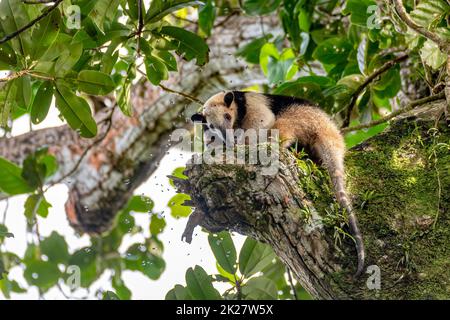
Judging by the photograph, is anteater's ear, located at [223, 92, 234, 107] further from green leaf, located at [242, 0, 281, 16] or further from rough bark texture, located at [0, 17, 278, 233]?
rough bark texture, located at [0, 17, 278, 233]

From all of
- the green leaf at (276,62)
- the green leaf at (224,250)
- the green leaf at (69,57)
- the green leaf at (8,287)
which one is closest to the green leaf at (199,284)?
the green leaf at (224,250)

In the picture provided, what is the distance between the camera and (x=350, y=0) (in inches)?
162

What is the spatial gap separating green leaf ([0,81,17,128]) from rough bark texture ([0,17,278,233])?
2472 mm

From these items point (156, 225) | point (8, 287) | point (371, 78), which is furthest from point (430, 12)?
point (8, 287)

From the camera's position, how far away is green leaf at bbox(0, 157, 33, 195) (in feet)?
14.9

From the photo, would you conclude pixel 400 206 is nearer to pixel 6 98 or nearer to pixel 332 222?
pixel 332 222

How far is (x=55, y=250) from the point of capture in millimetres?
5418

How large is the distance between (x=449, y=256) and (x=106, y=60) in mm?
2009

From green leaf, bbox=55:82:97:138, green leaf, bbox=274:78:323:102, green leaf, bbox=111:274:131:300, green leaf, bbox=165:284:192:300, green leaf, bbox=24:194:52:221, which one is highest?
green leaf, bbox=274:78:323:102

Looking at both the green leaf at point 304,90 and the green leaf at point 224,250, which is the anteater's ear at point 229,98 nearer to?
the green leaf at point 304,90

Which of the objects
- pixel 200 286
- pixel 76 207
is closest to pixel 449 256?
pixel 200 286

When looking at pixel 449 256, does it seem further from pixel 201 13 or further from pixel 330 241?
pixel 201 13

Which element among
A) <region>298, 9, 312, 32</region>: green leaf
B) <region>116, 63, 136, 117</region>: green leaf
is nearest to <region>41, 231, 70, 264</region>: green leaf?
<region>116, 63, 136, 117</region>: green leaf

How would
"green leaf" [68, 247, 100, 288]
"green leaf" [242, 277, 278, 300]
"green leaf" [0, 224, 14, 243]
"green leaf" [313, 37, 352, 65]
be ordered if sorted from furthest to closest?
"green leaf" [68, 247, 100, 288], "green leaf" [313, 37, 352, 65], "green leaf" [242, 277, 278, 300], "green leaf" [0, 224, 14, 243]
